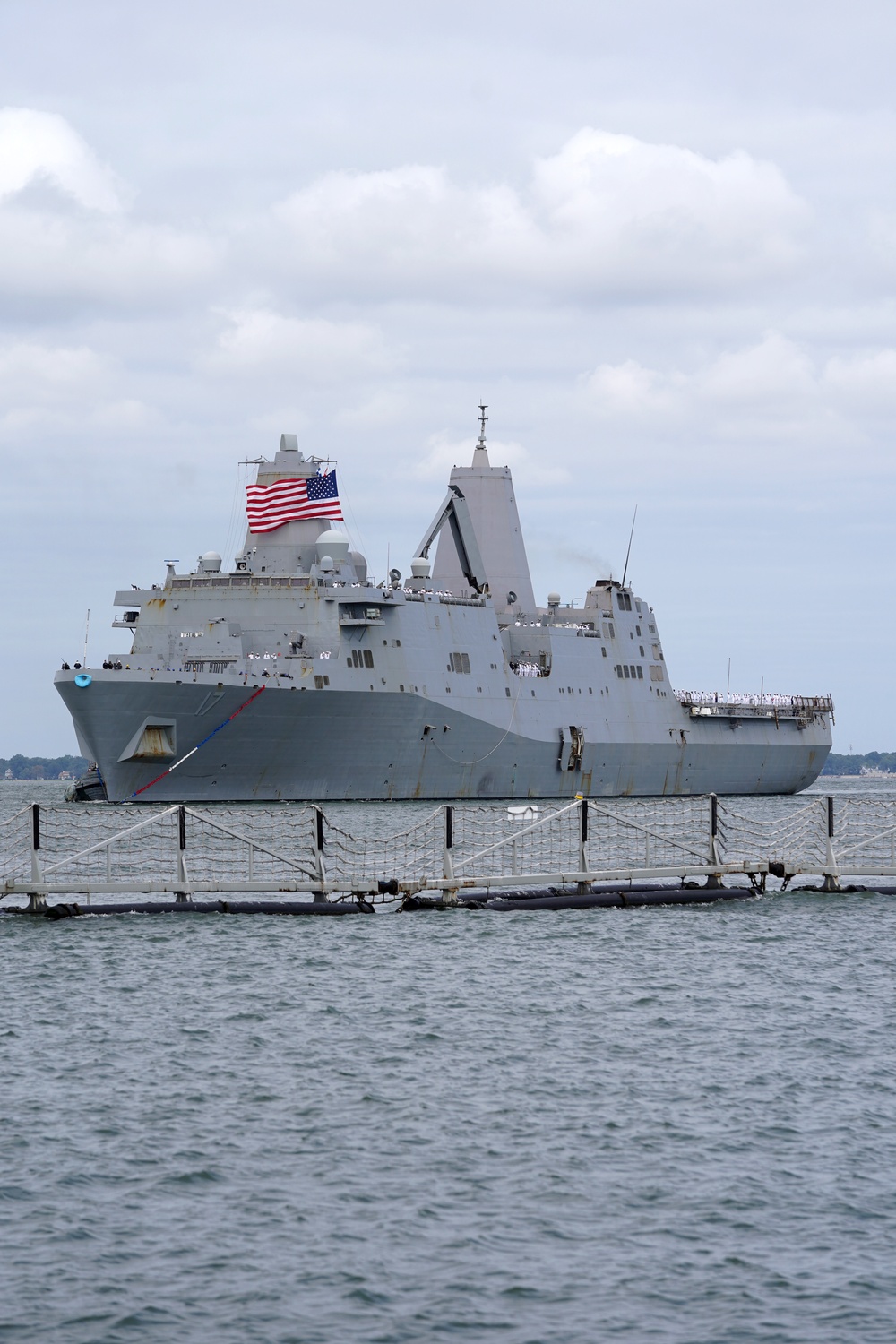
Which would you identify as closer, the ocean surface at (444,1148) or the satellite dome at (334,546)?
the ocean surface at (444,1148)

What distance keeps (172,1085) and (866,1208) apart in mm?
6174

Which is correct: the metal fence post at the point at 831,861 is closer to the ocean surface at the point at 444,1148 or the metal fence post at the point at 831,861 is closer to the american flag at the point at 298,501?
the ocean surface at the point at 444,1148

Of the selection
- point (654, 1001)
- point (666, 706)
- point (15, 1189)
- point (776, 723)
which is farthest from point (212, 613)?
point (15, 1189)

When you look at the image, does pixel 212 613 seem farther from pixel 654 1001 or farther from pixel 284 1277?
pixel 284 1277

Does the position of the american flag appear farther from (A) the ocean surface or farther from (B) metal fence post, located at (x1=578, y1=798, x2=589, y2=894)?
(A) the ocean surface

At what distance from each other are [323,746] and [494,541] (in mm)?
18523

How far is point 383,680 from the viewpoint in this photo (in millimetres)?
50594

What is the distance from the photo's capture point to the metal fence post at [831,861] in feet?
92.5

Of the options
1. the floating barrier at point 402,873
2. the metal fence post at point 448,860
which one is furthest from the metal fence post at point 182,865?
the metal fence post at point 448,860

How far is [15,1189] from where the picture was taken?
11.9 metres

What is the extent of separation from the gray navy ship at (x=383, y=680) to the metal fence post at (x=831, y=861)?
21.4 metres

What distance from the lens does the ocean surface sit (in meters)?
10.0

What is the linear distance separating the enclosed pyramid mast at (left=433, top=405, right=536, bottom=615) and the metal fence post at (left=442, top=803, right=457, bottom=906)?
39.2 m

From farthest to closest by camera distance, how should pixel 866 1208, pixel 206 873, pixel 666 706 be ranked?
pixel 666 706
pixel 206 873
pixel 866 1208
